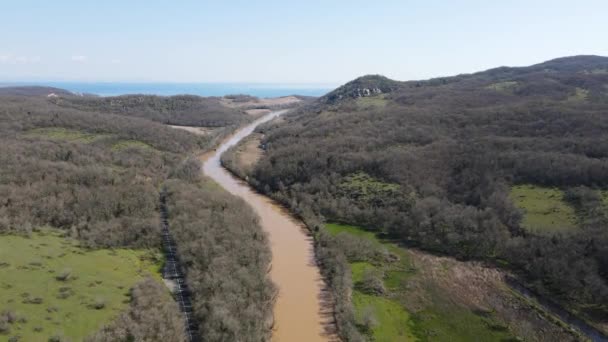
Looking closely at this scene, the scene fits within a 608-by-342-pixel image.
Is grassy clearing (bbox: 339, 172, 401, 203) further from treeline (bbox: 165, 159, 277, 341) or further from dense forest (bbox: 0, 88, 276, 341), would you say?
dense forest (bbox: 0, 88, 276, 341)

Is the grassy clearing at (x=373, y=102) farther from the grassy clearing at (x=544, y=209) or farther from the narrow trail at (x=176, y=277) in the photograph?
the narrow trail at (x=176, y=277)

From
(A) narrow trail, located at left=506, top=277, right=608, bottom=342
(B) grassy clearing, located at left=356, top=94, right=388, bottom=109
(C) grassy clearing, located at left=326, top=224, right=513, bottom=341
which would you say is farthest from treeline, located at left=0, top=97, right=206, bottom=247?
(B) grassy clearing, located at left=356, top=94, right=388, bottom=109

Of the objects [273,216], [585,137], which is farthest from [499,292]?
[585,137]

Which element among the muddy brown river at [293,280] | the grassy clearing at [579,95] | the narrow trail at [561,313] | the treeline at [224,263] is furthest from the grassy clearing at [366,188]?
the grassy clearing at [579,95]

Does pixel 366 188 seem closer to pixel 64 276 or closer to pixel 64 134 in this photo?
pixel 64 276

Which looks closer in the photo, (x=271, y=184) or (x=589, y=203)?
(x=589, y=203)

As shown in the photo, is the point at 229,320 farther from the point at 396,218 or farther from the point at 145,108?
the point at 145,108
